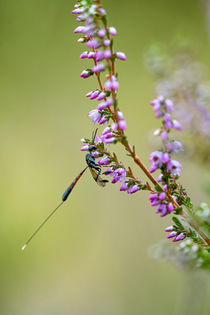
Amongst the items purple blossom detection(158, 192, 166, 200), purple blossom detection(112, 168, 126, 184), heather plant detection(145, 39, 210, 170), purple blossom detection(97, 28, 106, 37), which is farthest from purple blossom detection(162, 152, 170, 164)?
heather plant detection(145, 39, 210, 170)

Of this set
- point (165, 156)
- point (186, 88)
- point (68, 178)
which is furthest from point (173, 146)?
point (68, 178)

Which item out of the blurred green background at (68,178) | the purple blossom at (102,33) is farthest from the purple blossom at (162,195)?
the blurred green background at (68,178)

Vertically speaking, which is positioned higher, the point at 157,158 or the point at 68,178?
the point at 68,178

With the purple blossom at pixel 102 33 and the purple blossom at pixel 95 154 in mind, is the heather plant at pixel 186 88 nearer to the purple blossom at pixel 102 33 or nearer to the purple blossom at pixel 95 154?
the purple blossom at pixel 95 154

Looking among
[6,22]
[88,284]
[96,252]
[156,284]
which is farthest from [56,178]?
[6,22]

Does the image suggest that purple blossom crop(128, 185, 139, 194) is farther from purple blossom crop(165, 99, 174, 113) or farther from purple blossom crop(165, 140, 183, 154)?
purple blossom crop(165, 99, 174, 113)

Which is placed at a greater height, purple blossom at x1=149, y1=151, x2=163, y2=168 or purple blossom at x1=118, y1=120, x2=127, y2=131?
purple blossom at x1=118, y1=120, x2=127, y2=131

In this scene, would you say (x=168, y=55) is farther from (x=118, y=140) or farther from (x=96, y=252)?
(x=96, y=252)

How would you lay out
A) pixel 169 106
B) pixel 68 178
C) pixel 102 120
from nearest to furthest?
pixel 169 106 → pixel 102 120 → pixel 68 178

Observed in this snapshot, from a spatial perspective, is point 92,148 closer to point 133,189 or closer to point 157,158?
point 133,189
